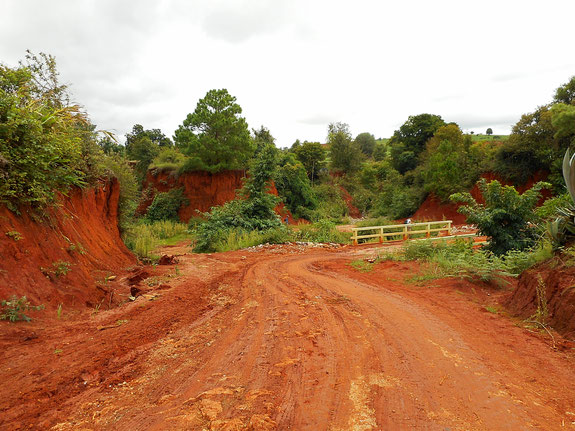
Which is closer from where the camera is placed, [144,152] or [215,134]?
[215,134]

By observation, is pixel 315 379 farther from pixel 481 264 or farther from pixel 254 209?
pixel 254 209

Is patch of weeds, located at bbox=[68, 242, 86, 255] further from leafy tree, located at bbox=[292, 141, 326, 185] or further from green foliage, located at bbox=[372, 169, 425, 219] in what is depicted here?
leafy tree, located at bbox=[292, 141, 326, 185]

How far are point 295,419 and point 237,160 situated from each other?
28.5 m

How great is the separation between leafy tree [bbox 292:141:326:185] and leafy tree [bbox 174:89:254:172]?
1704cm

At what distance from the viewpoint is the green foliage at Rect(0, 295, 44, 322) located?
439 centimetres

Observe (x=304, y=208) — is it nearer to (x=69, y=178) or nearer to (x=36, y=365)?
(x=69, y=178)

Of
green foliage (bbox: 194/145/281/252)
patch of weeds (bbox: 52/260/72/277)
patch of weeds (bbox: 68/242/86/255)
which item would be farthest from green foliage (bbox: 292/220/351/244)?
patch of weeds (bbox: 52/260/72/277)

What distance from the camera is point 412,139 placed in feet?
145

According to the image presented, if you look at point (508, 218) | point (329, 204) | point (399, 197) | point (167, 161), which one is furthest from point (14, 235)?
point (329, 204)

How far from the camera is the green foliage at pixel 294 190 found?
3391 cm

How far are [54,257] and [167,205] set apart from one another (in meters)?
27.2

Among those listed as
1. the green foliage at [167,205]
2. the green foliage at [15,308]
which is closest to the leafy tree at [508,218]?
the green foliage at [15,308]

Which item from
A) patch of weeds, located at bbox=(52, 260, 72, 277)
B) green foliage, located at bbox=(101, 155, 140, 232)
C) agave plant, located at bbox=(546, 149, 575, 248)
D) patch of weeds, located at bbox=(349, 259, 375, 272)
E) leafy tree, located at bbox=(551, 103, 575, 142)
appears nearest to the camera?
patch of weeds, located at bbox=(52, 260, 72, 277)

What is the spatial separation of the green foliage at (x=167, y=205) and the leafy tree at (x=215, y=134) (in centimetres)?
418
